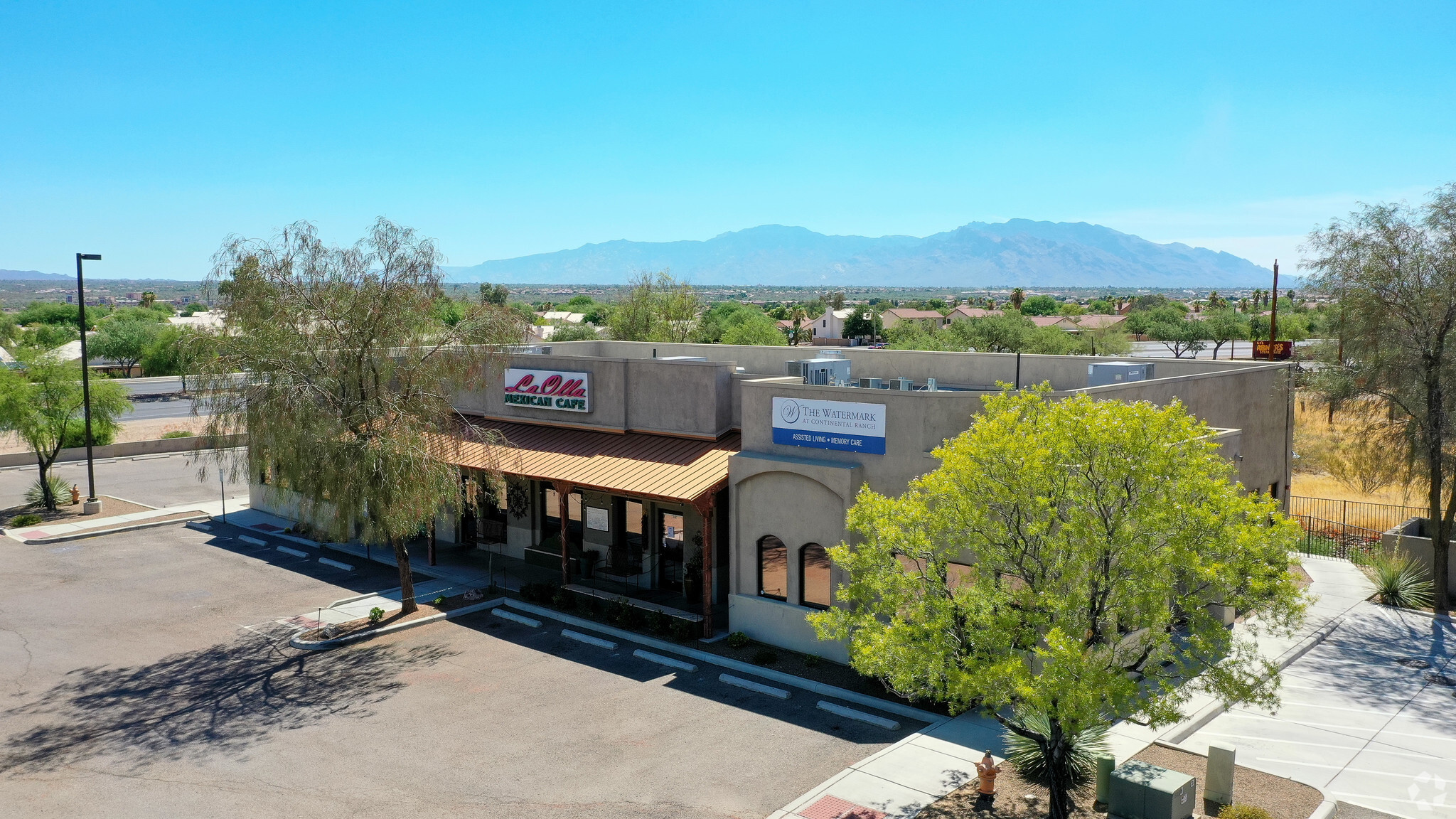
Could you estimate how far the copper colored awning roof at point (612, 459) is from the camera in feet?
72.2

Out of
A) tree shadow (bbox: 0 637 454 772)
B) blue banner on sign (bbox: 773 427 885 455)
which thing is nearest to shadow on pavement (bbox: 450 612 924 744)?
tree shadow (bbox: 0 637 454 772)

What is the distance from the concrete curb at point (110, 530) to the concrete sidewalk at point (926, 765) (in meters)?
28.3

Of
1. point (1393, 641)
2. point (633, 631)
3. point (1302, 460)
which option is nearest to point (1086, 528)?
point (633, 631)

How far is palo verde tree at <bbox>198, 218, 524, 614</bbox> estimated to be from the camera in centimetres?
2091

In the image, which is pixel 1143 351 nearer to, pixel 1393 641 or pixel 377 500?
pixel 1393 641

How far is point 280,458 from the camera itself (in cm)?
2131

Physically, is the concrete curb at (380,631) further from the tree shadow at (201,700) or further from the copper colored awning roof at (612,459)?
the copper colored awning roof at (612,459)

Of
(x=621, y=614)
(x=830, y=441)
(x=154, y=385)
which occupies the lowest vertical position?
(x=621, y=614)

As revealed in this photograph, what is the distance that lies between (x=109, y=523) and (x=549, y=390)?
18.4 m

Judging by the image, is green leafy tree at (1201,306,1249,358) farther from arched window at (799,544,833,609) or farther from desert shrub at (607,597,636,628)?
desert shrub at (607,597,636,628)

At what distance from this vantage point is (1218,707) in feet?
58.5

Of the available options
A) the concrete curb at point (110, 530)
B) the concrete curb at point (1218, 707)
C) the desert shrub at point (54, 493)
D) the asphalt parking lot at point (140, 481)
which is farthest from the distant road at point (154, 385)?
the concrete curb at point (1218, 707)

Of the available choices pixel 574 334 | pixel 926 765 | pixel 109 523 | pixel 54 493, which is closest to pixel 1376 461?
pixel 926 765

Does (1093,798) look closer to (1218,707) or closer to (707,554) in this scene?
(1218,707)
